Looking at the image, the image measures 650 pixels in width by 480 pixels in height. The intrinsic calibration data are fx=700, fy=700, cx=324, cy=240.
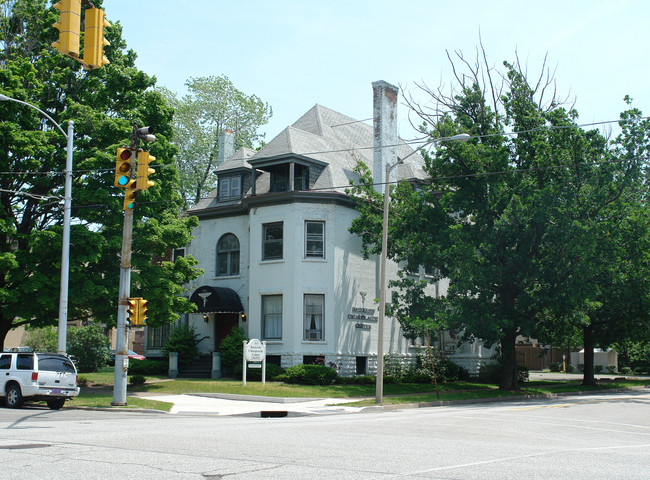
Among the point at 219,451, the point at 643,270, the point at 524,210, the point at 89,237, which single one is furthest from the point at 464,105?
the point at 219,451

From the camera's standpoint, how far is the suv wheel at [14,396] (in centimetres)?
Result: 1958

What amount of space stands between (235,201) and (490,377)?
17.6m

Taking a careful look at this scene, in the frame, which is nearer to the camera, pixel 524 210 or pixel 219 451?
pixel 219 451

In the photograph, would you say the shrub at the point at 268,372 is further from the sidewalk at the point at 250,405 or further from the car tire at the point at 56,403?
the car tire at the point at 56,403

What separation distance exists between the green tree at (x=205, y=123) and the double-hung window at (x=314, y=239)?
20765 mm

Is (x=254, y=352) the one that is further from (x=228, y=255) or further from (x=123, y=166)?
(x=123, y=166)

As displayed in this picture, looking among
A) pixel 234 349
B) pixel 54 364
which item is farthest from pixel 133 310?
pixel 234 349

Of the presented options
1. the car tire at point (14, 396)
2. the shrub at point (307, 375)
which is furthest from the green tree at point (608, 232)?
the car tire at point (14, 396)

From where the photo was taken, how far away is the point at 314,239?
32750 millimetres

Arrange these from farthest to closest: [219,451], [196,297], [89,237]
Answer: [196,297] < [89,237] < [219,451]

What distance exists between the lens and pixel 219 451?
10.4 m

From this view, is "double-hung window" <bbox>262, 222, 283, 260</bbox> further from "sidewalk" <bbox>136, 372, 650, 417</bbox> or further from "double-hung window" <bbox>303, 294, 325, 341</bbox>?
"sidewalk" <bbox>136, 372, 650, 417</bbox>

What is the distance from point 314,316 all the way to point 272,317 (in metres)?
2.07

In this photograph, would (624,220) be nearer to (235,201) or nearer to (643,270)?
(643,270)
